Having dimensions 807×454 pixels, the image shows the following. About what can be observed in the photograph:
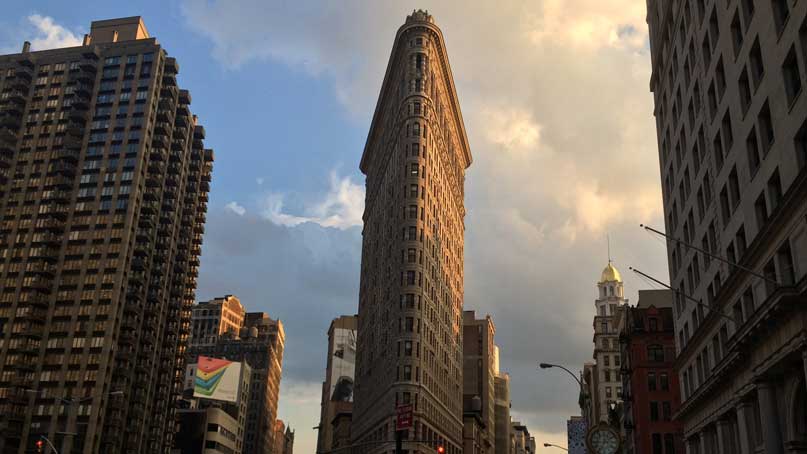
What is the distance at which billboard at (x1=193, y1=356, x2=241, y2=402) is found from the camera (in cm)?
17612

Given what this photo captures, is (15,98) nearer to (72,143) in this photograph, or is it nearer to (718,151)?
(72,143)

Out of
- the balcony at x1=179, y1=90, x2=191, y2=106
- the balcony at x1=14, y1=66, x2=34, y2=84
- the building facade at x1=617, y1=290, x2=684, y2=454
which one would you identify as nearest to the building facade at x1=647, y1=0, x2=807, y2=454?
the building facade at x1=617, y1=290, x2=684, y2=454

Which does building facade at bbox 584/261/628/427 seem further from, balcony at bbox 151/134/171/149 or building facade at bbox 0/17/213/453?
balcony at bbox 151/134/171/149

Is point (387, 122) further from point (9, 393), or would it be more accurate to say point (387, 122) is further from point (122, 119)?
point (9, 393)

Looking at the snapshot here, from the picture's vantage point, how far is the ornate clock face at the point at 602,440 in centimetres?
3594

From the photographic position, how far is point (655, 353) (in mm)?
90438

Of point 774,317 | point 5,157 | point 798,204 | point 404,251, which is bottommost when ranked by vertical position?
point 774,317

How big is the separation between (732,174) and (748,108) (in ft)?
16.4

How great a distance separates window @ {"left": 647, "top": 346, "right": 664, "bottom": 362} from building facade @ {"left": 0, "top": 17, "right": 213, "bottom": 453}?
285 ft

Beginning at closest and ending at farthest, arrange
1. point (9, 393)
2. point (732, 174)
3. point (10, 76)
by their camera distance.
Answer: point (732, 174)
point (9, 393)
point (10, 76)

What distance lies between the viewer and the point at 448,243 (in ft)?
483

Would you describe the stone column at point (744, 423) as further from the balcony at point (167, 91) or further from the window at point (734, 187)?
the balcony at point (167, 91)

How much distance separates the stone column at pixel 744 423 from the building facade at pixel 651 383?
4664cm

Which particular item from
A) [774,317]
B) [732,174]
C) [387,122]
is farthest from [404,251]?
[774,317]
